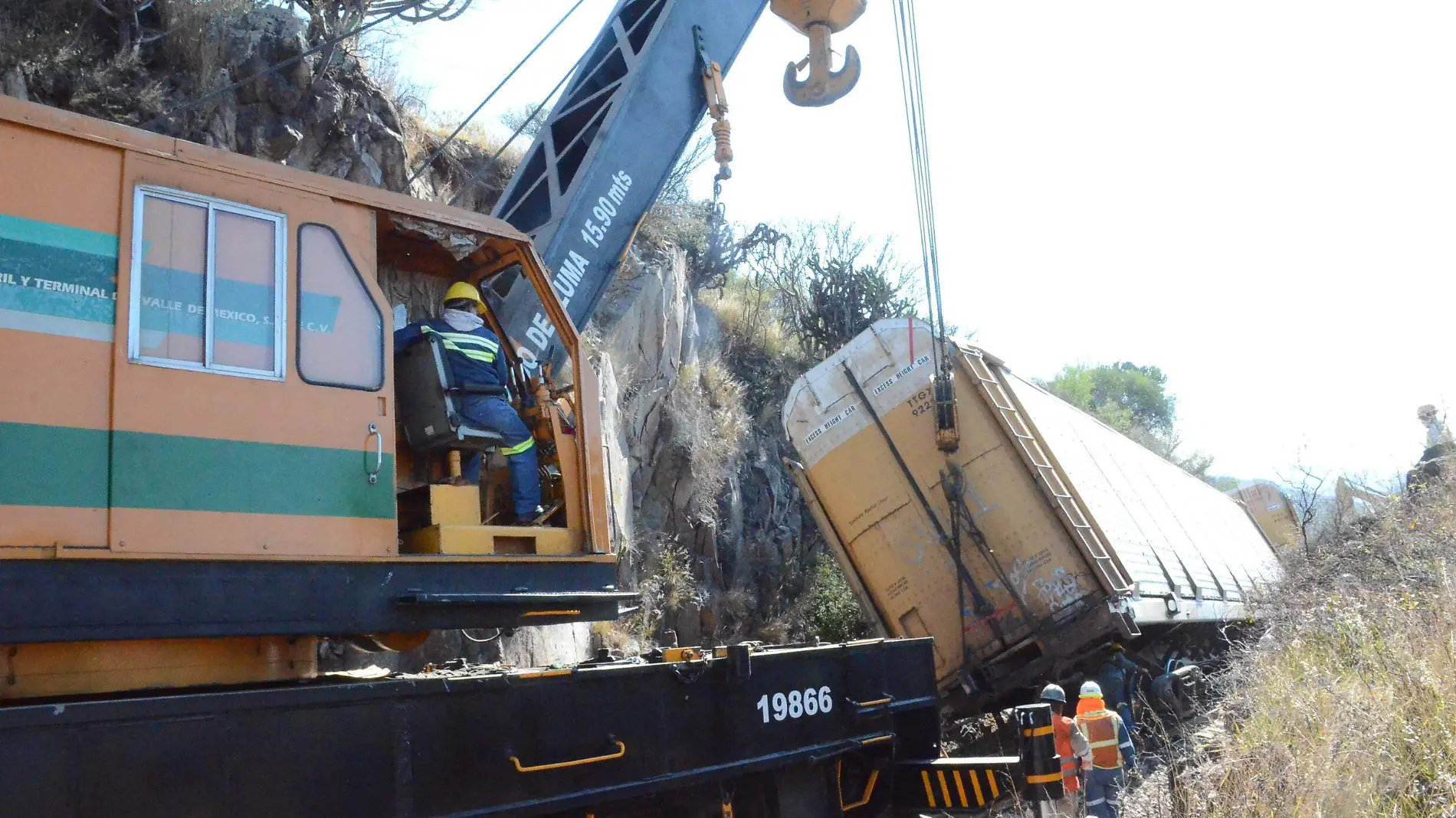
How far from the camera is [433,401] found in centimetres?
423

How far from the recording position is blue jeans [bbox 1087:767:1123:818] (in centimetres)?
646

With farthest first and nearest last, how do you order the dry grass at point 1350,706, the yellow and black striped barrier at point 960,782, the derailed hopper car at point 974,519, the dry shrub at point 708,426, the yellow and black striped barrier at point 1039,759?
the dry shrub at point 708,426 < the derailed hopper car at point 974,519 < the dry grass at point 1350,706 < the yellow and black striped barrier at point 960,782 < the yellow and black striped barrier at point 1039,759

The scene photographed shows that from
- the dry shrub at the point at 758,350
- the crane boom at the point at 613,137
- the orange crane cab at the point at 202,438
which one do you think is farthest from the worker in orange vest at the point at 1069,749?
the dry shrub at the point at 758,350

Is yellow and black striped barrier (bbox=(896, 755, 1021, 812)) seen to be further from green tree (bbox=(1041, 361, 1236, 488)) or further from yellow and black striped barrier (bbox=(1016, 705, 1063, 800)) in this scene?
green tree (bbox=(1041, 361, 1236, 488))

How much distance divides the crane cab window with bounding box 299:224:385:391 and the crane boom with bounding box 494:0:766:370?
2.71m

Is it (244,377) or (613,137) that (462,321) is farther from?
(613,137)

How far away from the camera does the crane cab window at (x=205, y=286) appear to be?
337cm

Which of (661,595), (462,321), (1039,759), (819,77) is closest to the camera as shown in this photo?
(462,321)

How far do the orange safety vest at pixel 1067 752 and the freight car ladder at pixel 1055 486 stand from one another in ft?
5.68

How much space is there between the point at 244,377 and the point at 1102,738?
18.3 feet

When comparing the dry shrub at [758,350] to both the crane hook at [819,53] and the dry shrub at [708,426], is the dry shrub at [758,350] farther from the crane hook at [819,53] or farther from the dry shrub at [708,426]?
the crane hook at [819,53]

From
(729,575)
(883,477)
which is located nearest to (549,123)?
(883,477)

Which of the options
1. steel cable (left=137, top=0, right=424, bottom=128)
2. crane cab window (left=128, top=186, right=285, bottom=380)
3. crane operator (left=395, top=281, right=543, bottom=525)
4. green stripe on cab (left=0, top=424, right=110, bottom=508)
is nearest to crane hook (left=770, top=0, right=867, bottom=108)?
steel cable (left=137, top=0, right=424, bottom=128)

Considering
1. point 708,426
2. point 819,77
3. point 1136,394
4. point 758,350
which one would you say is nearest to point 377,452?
point 819,77
